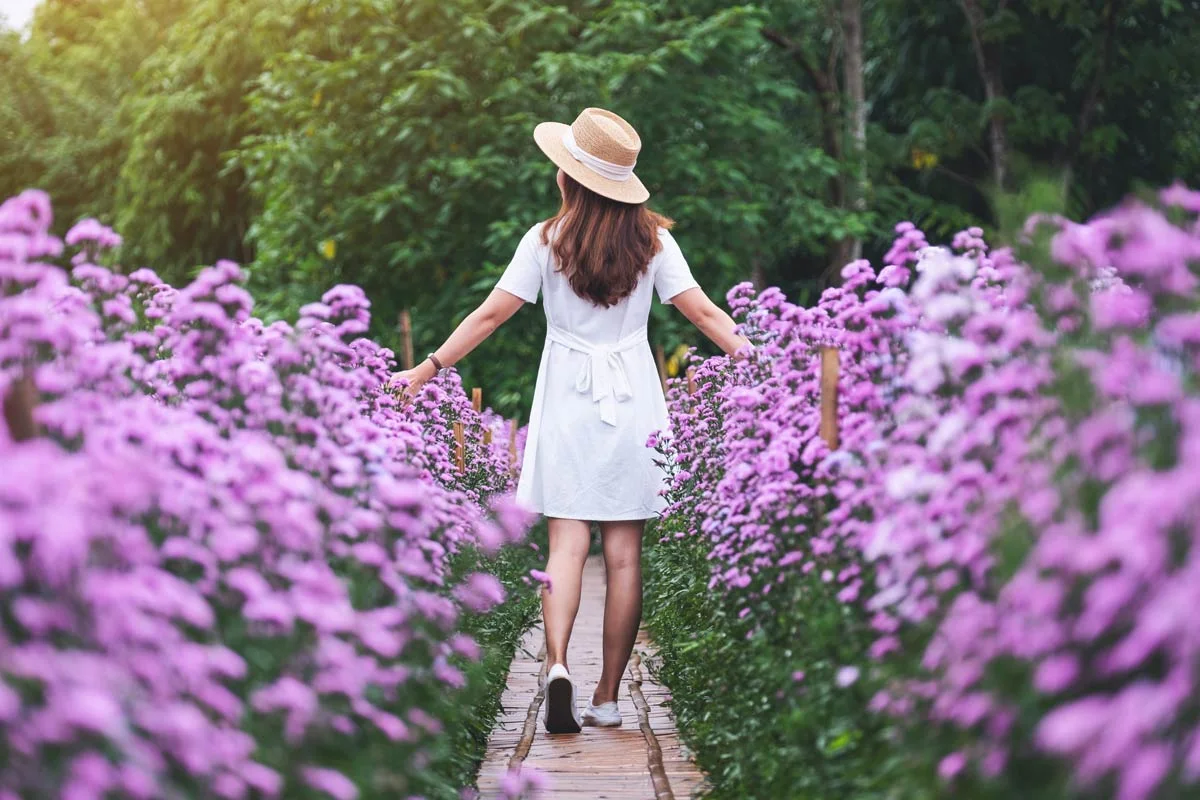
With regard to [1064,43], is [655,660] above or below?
below

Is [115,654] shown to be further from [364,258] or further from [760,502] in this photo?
[364,258]

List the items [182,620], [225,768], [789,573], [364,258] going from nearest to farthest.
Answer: [225,768] → [182,620] → [789,573] → [364,258]

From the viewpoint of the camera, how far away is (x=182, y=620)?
7.79 ft

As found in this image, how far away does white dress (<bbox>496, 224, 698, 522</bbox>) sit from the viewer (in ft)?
16.7

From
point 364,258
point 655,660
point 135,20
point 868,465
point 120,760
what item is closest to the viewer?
point 120,760

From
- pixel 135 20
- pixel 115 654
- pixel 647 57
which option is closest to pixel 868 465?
pixel 115 654

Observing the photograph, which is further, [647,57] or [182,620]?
[647,57]

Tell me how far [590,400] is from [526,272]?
19.5 inches

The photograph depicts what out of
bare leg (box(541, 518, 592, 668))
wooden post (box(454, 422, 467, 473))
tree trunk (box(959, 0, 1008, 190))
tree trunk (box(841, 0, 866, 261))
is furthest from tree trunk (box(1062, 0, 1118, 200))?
bare leg (box(541, 518, 592, 668))

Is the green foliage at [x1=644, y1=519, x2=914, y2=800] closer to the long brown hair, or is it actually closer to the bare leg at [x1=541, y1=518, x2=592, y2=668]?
the bare leg at [x1=541, y1=518, x2=592, y2=668]

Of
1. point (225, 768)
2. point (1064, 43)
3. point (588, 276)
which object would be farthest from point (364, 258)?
point (225, 768)

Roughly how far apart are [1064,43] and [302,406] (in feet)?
57.7

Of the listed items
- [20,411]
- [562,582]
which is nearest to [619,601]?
[562,582]

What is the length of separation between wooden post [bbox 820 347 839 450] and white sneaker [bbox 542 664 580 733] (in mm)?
1577
